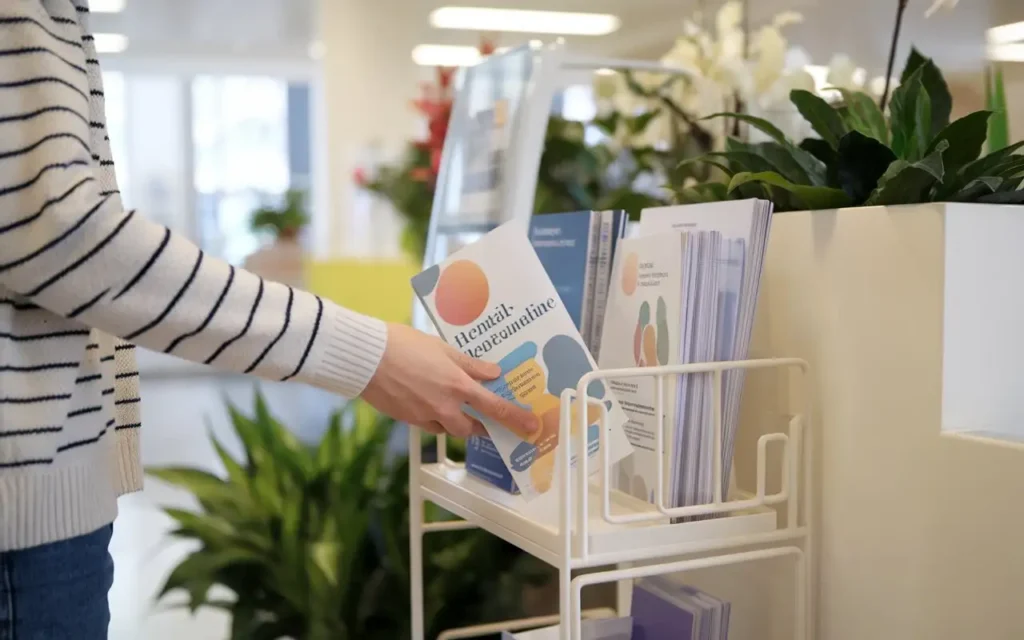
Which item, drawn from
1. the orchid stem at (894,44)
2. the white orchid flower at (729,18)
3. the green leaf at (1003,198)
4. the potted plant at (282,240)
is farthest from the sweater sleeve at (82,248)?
the potted plant at (282,240)

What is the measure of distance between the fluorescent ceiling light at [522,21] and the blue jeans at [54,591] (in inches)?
102

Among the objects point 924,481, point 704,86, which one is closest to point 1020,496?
point 924,481

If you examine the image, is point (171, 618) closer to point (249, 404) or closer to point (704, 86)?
point (704, 86)

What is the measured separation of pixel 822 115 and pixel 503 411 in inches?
17.1

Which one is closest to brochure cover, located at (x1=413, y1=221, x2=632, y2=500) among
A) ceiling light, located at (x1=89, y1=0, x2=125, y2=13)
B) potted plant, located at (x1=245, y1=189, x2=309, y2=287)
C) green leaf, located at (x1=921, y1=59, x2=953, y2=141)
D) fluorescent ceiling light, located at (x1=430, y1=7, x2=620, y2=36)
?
green leaf, located at (x1=921, y1=59, x2=953, y2=141)

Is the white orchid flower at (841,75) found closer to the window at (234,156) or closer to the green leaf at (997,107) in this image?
the green leaf at (997,107)

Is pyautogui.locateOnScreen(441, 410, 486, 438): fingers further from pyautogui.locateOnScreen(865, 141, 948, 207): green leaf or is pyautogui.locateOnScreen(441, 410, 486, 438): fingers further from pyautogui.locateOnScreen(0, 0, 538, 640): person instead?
pyautogui.locateOnScreen(865, 141, 948, 207): green leaf

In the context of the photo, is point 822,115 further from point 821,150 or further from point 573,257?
point 573,257

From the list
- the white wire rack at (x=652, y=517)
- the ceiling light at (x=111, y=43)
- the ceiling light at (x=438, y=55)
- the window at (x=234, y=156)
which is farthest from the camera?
the window at (x=234, y=156)

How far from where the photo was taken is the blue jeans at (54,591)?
2.36 feet

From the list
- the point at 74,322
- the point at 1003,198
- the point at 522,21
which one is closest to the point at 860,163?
the point at 1003,198

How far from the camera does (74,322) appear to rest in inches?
29.5

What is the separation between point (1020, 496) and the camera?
74cm

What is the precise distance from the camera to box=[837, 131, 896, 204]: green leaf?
86cm
